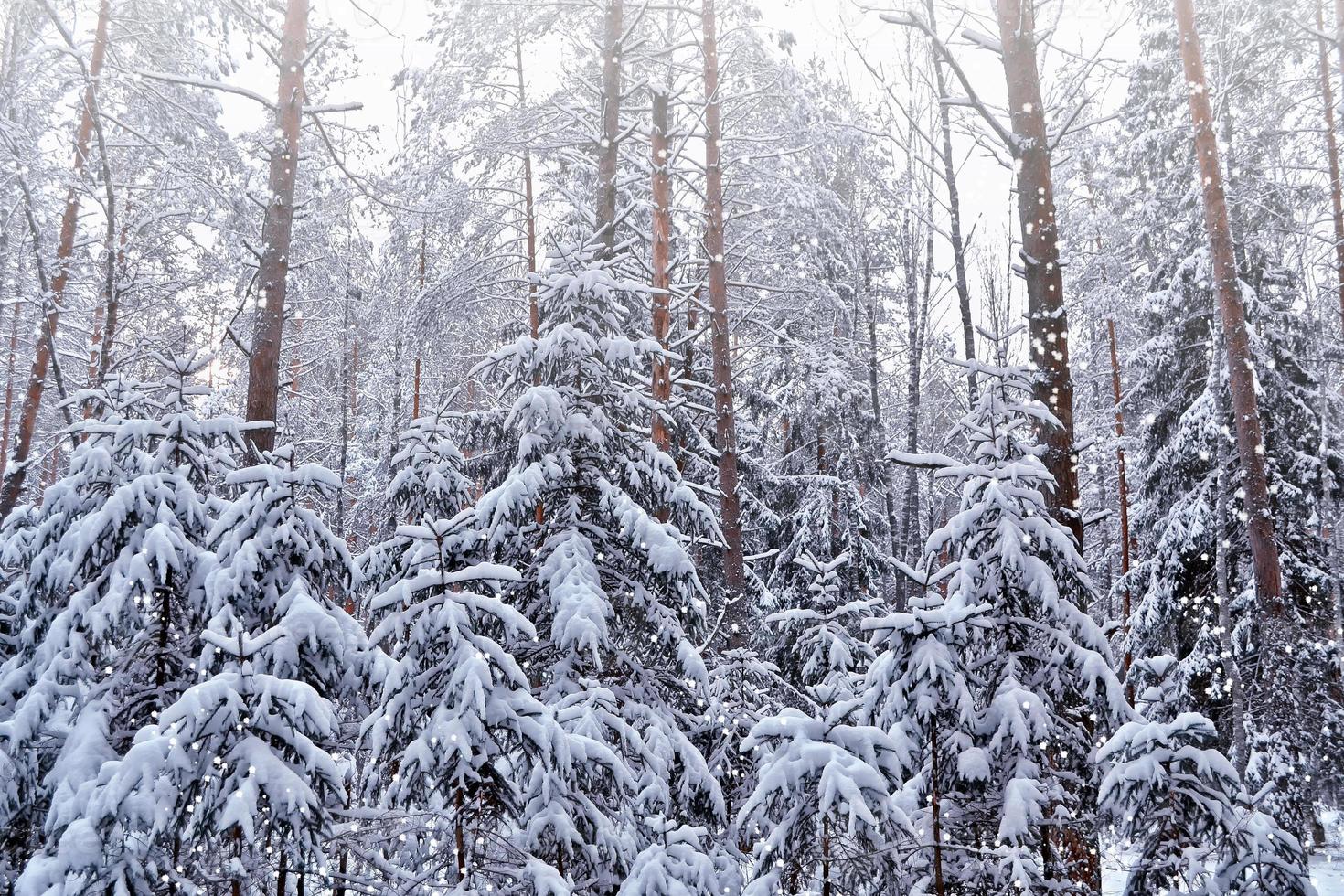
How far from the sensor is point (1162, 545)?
1466cm

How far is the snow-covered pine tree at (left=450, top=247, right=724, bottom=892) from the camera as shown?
18.2 ft

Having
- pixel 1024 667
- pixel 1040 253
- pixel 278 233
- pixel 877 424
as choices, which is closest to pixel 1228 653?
pixel 1024 667

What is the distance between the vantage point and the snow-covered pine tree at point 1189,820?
404 cm

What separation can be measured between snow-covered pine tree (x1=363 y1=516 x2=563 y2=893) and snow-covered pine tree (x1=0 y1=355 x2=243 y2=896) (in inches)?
43.3

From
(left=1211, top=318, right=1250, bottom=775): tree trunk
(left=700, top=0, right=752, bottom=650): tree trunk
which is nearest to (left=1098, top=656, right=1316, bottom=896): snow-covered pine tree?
(left=1211, top=318, right=1250, bottom=775): tree trunk

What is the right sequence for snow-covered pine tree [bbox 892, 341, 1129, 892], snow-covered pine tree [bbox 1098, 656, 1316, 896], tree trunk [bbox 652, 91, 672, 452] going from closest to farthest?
1. snow-covered pine tree [bbox 1098, 656, 1316, 896]
2. snow-covered pine tree [bbox 892, 341, 1129, 892]
3. tree trunk [bbox 652, 91, 672, 452]

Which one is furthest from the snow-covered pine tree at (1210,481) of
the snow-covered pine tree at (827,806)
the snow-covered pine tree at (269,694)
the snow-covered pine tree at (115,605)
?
the snow-covered pine tree at (115,605)

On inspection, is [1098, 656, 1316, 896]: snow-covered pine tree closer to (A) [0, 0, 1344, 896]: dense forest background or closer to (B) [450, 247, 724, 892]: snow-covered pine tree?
(A) [0, 0, 1344, 896]: dense forest background

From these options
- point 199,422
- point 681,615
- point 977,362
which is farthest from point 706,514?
point 199,422

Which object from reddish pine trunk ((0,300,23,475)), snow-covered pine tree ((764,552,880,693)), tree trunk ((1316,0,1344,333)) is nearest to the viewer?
snow-covered pine tree ((764,552,880,693))

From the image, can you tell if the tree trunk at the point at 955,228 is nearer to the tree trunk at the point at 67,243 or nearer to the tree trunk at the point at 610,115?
the tree trunk at the point at 610,115

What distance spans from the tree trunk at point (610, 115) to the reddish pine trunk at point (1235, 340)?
6.37 metres

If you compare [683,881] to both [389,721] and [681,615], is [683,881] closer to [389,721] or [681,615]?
[389,721]

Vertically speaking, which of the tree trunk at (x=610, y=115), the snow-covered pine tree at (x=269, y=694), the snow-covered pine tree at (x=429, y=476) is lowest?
the snow-covered pine tree at (x=269, y=694)
